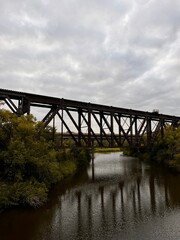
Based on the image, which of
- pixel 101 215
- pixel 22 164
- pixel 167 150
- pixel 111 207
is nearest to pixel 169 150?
pixel 167 150

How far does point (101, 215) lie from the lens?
1816 centimetres

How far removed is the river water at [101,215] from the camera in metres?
14.5

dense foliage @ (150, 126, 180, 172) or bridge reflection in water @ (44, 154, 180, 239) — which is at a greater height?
dense foliage @ (150, 126, 180, 172)

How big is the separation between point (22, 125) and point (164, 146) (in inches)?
1465

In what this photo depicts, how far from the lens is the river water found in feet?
47.6

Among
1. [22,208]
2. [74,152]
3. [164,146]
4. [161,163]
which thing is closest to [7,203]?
[22,208]

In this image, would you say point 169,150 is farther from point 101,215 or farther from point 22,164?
point 22,164

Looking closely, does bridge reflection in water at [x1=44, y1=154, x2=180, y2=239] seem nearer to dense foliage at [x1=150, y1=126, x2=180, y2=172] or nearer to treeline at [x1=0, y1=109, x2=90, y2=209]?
treeline at [x1=0, y1=109, x2=90, y2=209]

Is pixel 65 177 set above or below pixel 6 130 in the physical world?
below

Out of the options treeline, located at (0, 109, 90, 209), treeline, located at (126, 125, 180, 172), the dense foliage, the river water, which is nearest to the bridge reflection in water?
the river water

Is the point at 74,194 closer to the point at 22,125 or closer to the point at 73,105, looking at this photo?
the point at 22,125

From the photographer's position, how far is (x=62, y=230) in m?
15.2

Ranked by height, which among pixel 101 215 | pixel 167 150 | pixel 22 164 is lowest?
pixel 101 215

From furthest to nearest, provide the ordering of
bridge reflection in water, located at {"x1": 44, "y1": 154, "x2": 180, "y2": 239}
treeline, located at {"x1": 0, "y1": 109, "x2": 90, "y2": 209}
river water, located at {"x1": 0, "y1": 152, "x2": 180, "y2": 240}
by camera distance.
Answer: treeline, located at {"x1": 0, "y1": 109, "x2": 90, "y2": 209}, bridge reflection in water, located at {"x1": 44, "y1": 154, "x2": 180, "y2": 239}, river water, located at {"x1": 0, "y1": 152, "x2": 180, "y2": 240}
